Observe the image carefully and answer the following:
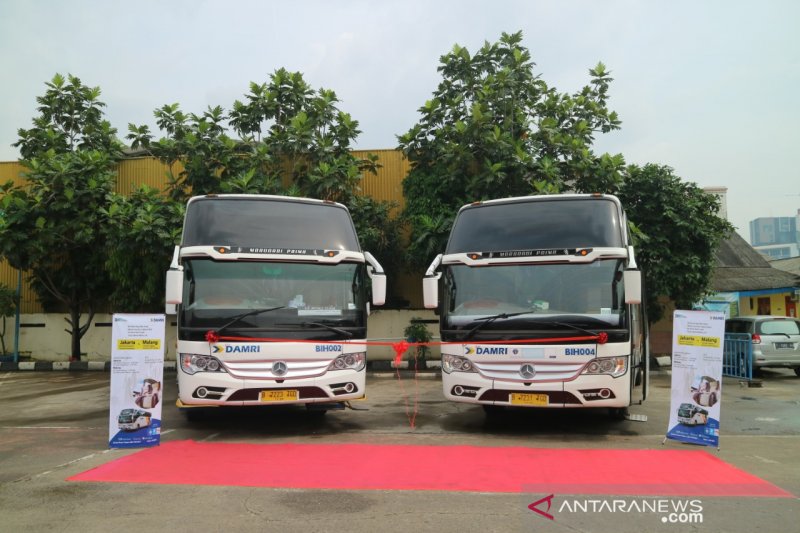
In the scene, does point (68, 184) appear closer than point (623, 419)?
No

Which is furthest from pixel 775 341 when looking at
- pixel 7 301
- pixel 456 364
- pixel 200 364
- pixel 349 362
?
pixel 7 301

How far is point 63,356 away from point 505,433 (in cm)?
1678

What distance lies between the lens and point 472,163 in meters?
17.5

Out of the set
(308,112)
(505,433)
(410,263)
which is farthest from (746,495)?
(308,112)

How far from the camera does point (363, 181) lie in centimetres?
2022

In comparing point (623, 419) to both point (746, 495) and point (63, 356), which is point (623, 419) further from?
point (63, 356)

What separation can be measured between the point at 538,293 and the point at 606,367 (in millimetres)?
1244

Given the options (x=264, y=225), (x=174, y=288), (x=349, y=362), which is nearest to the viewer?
(x=174, y=288)

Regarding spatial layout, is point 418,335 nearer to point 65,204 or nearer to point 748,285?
point 65,204

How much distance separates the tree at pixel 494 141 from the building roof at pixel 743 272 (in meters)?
8.82

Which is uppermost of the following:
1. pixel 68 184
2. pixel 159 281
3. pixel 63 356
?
pixel 68 184

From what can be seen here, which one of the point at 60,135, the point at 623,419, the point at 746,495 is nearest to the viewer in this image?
the point at 746,495

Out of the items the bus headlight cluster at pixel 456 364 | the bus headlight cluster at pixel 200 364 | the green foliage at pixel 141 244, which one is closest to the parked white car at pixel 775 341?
the bus headlight cluster at pixel 456 364

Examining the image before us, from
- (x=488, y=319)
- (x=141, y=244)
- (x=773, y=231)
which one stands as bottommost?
(x=488, y=319)
